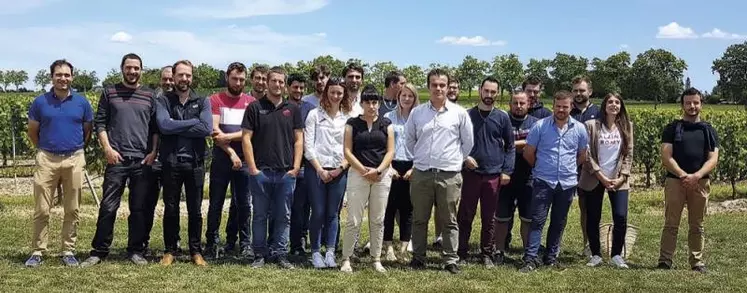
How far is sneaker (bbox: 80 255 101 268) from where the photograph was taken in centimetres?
634

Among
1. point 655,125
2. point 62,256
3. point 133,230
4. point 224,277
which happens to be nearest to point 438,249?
point 224,277

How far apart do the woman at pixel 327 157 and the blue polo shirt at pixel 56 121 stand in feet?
7.32

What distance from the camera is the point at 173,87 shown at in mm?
6477

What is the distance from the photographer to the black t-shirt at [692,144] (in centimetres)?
665

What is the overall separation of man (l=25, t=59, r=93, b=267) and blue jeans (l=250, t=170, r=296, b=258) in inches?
69.4

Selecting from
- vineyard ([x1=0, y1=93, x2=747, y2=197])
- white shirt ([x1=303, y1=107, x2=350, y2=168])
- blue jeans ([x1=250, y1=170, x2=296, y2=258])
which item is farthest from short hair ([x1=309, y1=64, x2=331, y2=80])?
vineyard ([x1=0, y1=93, x2=747, y2=197])

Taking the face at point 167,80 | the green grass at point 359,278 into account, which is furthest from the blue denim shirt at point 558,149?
the face at point 167,80

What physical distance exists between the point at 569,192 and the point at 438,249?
1.98m

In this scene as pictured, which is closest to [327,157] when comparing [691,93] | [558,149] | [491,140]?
[491,140]

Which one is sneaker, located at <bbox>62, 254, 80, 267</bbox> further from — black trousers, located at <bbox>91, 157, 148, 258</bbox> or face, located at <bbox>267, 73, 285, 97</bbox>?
face, located at <bbox>267, 73, 285, 97</bbox>

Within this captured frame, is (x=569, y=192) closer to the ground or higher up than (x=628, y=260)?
higher up

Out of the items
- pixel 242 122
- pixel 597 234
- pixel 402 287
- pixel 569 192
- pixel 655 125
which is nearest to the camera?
pixel 402 287

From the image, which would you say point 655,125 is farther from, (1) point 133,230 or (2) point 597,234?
(1) point 133,230

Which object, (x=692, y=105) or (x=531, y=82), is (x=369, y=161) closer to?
(x=531, y=82)
